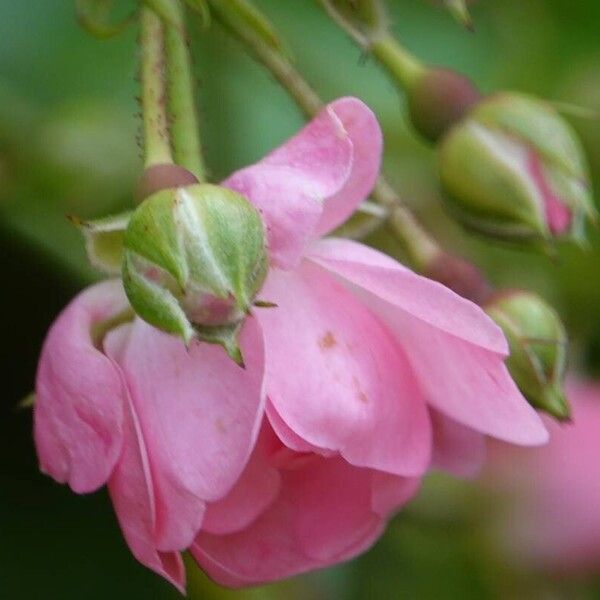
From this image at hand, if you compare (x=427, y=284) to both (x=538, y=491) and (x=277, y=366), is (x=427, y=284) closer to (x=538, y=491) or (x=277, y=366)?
(x=277, y=366)

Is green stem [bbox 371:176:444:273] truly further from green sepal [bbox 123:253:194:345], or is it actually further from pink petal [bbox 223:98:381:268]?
green sepal [bbox 123:253:194:345]

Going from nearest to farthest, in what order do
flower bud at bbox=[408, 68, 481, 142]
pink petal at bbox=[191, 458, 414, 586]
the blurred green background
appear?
pink petal at bbox=[191, 458, 414, 586] < flower bud at bbox=[408, 68, 481, 142] < the blurred green background

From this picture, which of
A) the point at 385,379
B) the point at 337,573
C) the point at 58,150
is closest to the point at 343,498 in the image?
the point at 385,379

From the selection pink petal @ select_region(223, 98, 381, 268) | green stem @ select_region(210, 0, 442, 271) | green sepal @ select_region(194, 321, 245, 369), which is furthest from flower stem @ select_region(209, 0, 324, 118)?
green sepal @ select_region(194, 321, 245, 369)

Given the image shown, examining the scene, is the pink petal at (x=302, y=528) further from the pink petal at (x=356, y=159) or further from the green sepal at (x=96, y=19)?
the green sepal at (x=96, y=19)

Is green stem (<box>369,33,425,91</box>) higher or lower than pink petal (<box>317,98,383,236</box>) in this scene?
lower

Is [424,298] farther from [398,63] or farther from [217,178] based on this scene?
[217,178]

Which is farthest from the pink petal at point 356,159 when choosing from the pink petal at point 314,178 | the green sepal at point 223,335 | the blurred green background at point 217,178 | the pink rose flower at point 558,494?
the pink rose flower at point 558,494
